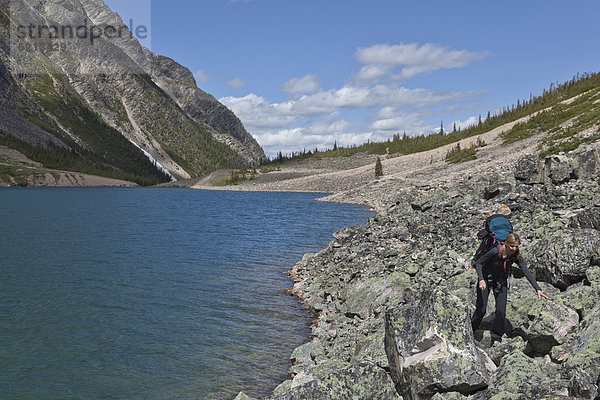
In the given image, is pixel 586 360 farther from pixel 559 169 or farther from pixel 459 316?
pixel 559 169

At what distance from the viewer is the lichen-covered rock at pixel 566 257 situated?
10031mm

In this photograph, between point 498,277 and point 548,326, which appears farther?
point 498,277

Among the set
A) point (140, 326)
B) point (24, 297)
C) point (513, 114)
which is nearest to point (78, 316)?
point (140, 326)


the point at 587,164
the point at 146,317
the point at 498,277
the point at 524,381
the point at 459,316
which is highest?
the point at 587,164

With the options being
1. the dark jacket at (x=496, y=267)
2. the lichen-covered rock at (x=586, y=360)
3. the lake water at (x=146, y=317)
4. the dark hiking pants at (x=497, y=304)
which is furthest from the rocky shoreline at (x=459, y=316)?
the lake water at (x=146, y=317)

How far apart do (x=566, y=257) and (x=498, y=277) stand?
97.4 inches

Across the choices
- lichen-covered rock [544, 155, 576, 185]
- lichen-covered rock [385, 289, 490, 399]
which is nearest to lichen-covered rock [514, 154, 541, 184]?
lichen-covered rock [544, 155, 576, 185]

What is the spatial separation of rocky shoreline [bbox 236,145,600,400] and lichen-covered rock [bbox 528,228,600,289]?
26 millimetres

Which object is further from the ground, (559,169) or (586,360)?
(559,169)

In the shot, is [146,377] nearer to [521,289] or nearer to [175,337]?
[175,337]

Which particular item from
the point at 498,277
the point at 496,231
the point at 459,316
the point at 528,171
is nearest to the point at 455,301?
the point at 459,316

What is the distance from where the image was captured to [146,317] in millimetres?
18234

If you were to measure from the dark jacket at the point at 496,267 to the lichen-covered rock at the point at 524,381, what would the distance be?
1961 mm

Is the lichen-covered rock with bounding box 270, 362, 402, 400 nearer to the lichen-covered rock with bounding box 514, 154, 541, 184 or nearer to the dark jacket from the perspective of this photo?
the dark jacket
